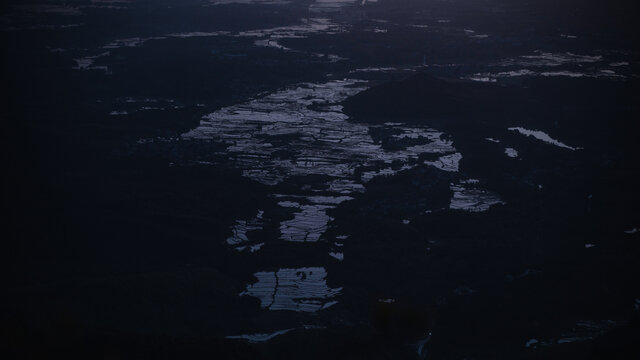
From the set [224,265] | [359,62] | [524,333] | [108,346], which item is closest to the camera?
[108,346]

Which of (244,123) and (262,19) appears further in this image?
Answer: (262,19)

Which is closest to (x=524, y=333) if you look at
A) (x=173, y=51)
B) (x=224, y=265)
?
(x=224, y=265)

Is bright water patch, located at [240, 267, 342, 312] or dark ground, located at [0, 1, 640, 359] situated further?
bright water patch, located at [240, 267, 342, 312]

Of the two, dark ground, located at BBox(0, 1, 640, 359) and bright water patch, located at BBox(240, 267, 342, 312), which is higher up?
dark ground, located at BBox(0, 1, 640, 359)

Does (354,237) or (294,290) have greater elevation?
(354,237)

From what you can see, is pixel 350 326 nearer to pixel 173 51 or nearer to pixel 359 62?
pixel 359 62

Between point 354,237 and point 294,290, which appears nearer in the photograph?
point 294,290

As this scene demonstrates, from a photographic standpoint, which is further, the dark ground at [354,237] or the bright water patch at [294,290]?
the bright water patch at [294,290]

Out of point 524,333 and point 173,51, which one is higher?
point 173,51

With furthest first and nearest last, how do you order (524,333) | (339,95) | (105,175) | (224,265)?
(339,95) → (105,175) → (224,265) → (524,333)

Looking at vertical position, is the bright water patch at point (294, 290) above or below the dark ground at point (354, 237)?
below
